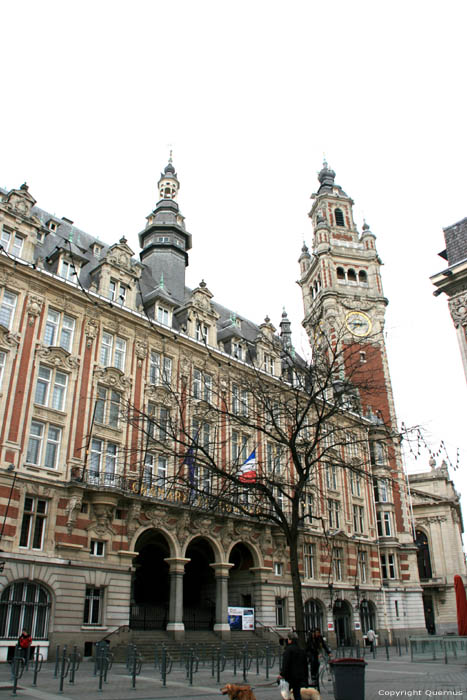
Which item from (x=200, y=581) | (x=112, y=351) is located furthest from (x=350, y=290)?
(x=200, y=581)

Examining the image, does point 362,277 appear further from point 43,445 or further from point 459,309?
point 43,445

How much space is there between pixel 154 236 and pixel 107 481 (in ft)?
81.8

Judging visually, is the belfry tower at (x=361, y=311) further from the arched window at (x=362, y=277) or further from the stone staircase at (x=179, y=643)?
the stone staircase at (x=179, y=643)

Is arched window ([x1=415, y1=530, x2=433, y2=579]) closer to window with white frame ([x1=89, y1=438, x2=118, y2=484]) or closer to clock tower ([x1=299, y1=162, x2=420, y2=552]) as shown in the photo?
clock tower ([x1=299, y1=162, x2=420, y2=552])

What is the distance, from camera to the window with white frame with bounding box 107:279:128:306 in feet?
113

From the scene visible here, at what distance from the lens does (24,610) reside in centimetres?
2478

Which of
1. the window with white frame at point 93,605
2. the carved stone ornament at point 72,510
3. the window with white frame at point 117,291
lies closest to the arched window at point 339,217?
the window with white frame at point 117,291

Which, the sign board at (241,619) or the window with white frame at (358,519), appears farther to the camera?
the window with white frame at (358,519)

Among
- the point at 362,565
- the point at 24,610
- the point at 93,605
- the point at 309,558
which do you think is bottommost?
the point at 24,610

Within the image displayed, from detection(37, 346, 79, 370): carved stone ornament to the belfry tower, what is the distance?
2125 cm

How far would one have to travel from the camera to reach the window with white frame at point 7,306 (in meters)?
28.3

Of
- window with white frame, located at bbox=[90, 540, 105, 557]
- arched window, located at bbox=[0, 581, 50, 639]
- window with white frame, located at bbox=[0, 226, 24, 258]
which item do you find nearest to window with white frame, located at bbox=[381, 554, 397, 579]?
window with white frame, located at bbox=[90, 540, 105, 557]

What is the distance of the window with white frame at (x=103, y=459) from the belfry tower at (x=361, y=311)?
68.7 feet

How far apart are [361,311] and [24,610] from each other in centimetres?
4419
